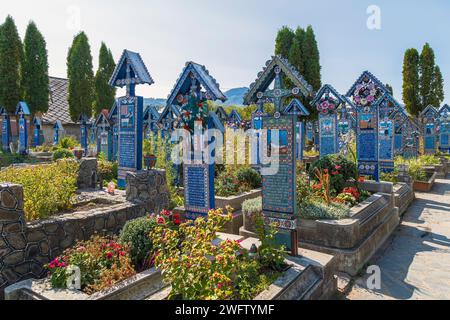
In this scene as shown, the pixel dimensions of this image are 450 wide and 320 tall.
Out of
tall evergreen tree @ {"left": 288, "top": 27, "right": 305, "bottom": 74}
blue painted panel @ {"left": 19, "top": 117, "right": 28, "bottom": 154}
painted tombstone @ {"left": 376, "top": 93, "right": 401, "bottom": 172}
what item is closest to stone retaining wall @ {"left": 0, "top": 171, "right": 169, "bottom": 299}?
painted tombstone @ {"left": 376, "top": 93, "right": 401, "bottom": 172}

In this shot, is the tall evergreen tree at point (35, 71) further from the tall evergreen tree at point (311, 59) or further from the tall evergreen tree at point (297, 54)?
the tall evergreen tree at point (311, 59)

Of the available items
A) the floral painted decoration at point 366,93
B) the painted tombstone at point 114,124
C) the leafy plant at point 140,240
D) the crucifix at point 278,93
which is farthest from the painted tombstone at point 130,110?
the painted tombstone at point 114,124

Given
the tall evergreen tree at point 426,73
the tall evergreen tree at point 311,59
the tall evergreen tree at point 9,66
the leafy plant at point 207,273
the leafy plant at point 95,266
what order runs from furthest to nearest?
the tall evergreen tree at point 426,73, the tall evergreen tree at point 311,59, the tall evergreen tree at point 9,66, the leafy plant at point 95,266, the leafy plant at point 207,273

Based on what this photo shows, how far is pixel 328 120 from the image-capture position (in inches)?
507

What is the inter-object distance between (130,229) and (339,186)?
534cm

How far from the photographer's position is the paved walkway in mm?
4762

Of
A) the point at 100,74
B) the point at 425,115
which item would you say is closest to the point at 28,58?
the point at 100,74

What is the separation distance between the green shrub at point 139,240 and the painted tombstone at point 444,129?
75.7 ft

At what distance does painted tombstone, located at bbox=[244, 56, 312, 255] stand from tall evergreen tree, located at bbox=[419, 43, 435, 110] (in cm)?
3044

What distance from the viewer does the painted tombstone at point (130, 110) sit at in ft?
27.0

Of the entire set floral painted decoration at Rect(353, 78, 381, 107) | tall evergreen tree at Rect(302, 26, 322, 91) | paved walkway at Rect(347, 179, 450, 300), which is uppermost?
tall evergreen tree at Rect(302, 26, 322, 91)

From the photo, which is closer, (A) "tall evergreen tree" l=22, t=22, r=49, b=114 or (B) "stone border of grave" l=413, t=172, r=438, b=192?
(B) "stone border of grave" l=413, t=172, r=438, b=192

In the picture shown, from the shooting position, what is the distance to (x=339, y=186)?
26.2ft

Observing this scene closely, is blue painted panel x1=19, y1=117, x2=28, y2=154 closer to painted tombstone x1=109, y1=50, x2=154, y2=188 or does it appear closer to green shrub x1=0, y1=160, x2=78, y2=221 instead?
painted tombstone x1=109, y1=50, x2=154, y2=188
